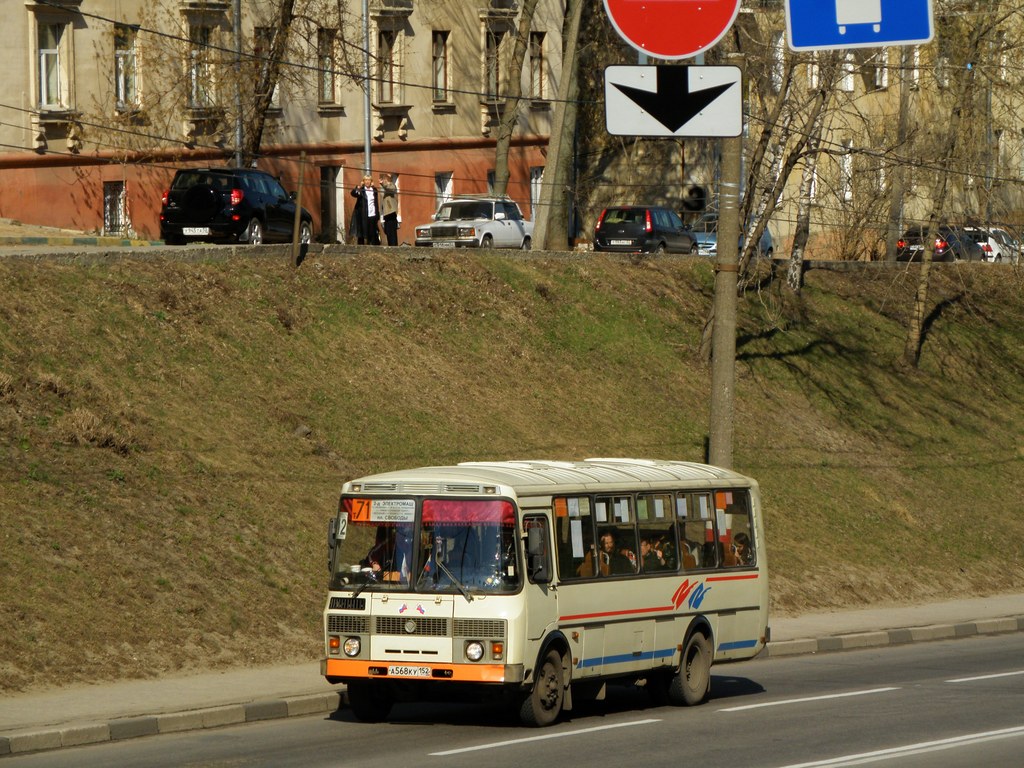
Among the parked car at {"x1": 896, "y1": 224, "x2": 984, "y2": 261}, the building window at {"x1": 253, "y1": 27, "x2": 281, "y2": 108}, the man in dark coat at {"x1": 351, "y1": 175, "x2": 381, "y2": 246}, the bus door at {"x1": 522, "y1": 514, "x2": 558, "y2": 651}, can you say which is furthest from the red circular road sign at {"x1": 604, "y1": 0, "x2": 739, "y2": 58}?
the parked car at {"x1": 896, "y1": 224, "x2": 984, "y2": 261}

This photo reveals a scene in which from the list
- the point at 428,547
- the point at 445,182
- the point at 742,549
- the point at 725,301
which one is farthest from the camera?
the point at 445,182

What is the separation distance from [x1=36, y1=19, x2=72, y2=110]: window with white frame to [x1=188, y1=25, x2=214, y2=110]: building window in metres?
3.18

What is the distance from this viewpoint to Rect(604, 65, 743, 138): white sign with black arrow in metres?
12.8

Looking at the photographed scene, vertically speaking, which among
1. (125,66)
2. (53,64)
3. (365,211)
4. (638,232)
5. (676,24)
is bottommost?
(638,232)

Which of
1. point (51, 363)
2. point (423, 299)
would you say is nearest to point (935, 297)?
point (423, 299)

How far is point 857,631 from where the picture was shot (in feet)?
72.8

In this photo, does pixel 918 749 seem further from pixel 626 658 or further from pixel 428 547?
pixel 428 547

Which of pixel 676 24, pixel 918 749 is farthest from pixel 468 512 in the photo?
pixel 676 24

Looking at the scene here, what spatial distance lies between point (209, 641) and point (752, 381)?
60.5 feet

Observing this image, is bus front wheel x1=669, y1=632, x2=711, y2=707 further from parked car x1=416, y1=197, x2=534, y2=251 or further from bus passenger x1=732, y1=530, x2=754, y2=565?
parked car x1=416, y1=197, x2=534, y2=251

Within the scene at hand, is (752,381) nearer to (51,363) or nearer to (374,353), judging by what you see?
(374,353)

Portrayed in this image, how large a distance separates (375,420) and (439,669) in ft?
35.1

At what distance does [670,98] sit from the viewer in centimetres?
1313

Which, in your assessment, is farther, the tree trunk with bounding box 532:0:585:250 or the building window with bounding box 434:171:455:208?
the building window with bounding box 434:171:455:208
